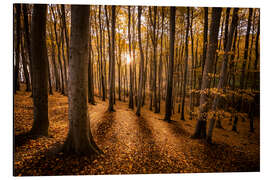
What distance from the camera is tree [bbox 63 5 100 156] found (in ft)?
6.32

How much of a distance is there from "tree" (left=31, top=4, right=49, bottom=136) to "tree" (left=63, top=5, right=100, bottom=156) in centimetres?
111

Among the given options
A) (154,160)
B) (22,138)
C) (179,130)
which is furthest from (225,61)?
(22,138)

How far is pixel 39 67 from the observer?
2459 millimetres

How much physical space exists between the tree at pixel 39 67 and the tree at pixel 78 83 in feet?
3.63

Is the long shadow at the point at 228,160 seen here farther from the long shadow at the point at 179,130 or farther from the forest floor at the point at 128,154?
the long shadow at the point at 179,130

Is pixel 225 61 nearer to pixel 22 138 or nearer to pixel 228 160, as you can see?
pixel 228 160

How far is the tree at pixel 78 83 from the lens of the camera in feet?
6.32

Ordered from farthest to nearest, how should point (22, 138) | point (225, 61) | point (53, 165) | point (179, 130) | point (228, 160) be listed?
1. point (179, 130)
2. point (225, 61)
3. point (228, 160)
4. point (22, 138)
5. point (53, 165)

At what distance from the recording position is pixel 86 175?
80.4 inches

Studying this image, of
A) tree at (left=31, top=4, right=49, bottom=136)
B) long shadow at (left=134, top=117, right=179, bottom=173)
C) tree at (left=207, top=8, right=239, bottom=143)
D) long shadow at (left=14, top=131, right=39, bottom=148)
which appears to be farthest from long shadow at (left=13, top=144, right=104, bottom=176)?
tree at (left=207, top=8, right=239, bottom=143)

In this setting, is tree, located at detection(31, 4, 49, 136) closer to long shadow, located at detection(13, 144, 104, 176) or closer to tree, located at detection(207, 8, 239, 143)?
long shadow, located at detection(13, 144, 104, 176)

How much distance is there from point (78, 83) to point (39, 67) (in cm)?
138

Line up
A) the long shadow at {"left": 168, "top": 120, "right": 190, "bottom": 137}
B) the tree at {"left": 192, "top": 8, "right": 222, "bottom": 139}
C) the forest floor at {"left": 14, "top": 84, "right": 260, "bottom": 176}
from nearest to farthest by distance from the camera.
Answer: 1. the forest floor at {"left": 14, "top": 84, "right": 260, "bottom": 176}
2. the tree at {"left": 192, "top": 8, "right": 222, "bottom": 139}
3. the long shadow at {"left": 168, "top": 120, "right": 190, "bottom": 137}
